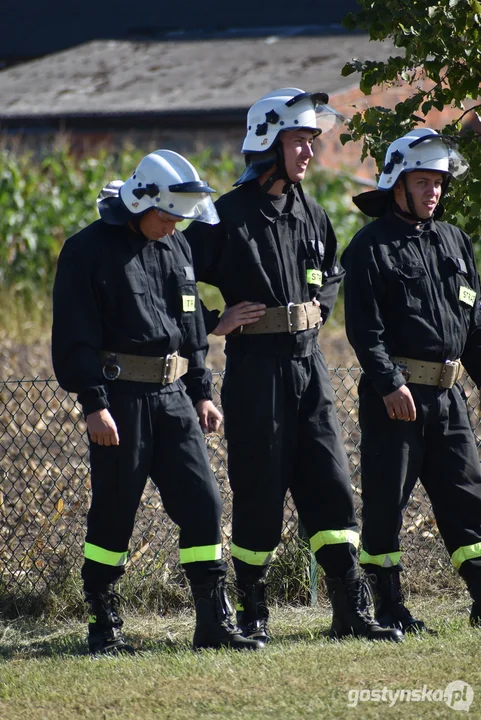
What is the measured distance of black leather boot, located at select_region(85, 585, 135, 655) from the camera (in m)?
4.95

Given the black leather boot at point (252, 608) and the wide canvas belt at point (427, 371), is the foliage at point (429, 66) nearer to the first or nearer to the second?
the wide canvas belt at point (427, 371)

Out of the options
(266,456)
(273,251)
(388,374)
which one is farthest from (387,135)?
(266,456)

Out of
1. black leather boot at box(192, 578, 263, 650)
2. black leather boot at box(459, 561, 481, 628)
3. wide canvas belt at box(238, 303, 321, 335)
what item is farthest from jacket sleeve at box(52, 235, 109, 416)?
black leather boot at box(459, 561, 481, 628)

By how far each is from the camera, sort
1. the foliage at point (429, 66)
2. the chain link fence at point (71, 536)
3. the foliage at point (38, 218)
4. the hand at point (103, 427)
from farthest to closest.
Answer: the foliage at point (38, 218) → the chain link fence at point (71, 536) → the foliage at point (429, 66) → the hand at point (103, 427)

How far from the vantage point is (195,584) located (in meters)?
4.96

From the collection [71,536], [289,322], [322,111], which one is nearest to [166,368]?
[289,322]

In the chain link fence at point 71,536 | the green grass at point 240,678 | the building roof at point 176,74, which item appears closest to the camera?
the green grass at point 240,678

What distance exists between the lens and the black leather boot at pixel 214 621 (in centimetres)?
490

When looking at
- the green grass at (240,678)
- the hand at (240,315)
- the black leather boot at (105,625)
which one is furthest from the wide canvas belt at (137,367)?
the green grass at (240,678)

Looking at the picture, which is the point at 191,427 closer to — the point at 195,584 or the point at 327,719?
the point at 195,584

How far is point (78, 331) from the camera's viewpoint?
186 inches

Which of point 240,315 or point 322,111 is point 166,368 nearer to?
point 240,315

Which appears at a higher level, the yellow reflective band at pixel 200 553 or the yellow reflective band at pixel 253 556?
the yellow reflective band at pixel 200 553

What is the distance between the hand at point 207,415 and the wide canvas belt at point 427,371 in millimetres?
895
